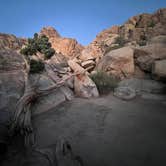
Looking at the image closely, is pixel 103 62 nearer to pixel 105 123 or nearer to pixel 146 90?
pixel 146 90

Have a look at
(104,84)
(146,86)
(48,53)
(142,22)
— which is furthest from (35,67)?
(142,22)

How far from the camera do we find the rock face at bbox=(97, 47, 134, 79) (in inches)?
333

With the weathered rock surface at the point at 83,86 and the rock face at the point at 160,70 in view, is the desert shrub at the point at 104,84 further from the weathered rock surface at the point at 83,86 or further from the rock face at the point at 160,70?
the rock face at the point at 160,70

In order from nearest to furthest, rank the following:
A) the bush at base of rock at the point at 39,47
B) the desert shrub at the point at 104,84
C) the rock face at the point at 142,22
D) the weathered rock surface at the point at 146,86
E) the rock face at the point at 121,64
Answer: the weathered rock surface at the point at 146,86 → the desert shrub at the point at 104,84 → the rock face at the point at 121,64 → the bush at base of rock at the point at 39,47 → the rock face at the point at 142,22

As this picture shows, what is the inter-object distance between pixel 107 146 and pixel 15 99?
133 inches

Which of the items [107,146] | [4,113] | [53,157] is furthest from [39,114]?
[107,146]

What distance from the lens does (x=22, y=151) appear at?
2643 millimetres

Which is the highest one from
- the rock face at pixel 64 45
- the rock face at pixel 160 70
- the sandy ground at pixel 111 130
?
the rock face at pixel 64 45

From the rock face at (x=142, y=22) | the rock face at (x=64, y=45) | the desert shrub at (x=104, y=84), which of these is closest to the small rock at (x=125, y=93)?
the desert shrub at (x=104, y=84)

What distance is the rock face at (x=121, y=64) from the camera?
8.45m

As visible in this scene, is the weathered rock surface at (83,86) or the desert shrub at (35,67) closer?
the weathered rock surface at (83,86)

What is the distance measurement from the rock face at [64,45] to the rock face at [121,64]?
13545 mm

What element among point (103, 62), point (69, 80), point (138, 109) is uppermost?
point (103, 62)

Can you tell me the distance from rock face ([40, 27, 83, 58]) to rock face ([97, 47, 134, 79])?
13.5 metres
